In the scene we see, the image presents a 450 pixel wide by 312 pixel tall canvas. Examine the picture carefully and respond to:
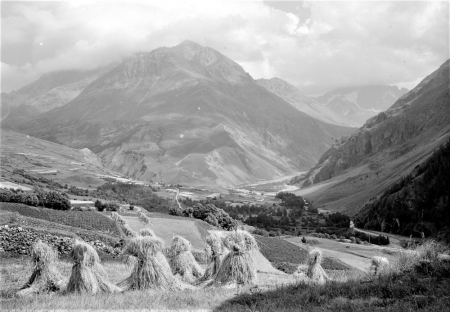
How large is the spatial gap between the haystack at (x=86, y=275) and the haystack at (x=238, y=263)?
6654mm

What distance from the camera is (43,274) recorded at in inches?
888

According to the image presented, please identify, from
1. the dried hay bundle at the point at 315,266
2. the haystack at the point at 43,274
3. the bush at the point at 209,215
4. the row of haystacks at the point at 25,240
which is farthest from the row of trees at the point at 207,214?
the haystack at the point at 43,274

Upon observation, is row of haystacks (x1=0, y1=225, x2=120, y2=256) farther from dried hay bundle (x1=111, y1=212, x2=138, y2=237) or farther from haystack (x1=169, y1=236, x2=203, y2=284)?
haystack (x1=169, y1=236, x2=203, y2=284)

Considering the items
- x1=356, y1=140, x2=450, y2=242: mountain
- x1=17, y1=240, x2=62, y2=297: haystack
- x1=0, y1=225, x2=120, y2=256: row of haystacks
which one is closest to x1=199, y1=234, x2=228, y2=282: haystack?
x1=17, y1=240, x2=62, y2=297: haystack

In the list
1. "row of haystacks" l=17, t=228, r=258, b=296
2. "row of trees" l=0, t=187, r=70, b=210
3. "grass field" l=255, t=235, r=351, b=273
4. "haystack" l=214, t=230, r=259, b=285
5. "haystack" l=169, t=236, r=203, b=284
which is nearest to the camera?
"row of haystacks" l=17, t=228, r=258, b=296

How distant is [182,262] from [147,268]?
6.03 metres

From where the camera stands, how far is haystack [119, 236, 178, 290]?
2202 cm

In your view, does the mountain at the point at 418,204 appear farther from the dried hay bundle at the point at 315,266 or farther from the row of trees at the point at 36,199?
the row of trees at the point at 36,199

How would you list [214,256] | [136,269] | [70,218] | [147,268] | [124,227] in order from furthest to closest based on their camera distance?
[70,218], [124,227], [214,256], [136,269], [147,268]

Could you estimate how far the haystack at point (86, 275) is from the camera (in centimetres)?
2131

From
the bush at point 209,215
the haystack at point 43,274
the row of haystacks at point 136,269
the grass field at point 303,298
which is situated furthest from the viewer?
the bush at point 209,215

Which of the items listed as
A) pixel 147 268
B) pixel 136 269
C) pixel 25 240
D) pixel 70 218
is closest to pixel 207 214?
pixel 70 218

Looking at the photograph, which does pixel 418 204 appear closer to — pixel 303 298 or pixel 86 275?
pixel 303 298

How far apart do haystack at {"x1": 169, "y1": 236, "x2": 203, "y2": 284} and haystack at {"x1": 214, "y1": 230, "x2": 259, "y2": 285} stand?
387 cm
